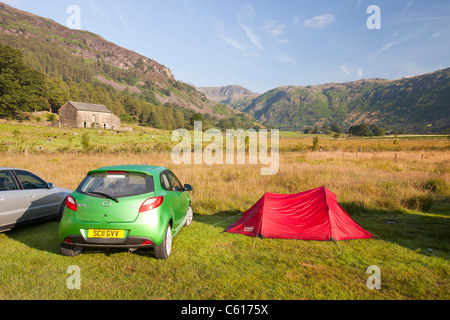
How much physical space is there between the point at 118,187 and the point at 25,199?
10.8 ft

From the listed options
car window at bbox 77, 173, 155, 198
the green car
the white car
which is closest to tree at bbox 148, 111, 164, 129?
the white car

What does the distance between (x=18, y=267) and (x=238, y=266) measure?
13.8 feet

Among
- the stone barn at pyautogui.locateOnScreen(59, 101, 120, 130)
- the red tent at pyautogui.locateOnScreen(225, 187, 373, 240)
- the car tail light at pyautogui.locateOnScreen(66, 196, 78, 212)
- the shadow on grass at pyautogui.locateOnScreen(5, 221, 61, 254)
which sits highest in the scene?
the stone barn at pyautogui.locateOnScreen(59, 101, 120, 130)

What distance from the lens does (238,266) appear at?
523 cm

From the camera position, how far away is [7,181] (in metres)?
6.97

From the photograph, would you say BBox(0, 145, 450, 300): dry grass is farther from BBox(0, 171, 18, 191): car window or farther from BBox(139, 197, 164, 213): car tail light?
BBox(0, 171, 18, 191): car window

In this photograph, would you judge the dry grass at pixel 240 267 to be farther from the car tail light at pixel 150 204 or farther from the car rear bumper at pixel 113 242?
the car tail light at pixel 150 204

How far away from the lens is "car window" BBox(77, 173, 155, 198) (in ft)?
17.3

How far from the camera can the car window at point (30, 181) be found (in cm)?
748

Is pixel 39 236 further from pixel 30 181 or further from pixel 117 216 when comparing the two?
pixel 117 216
